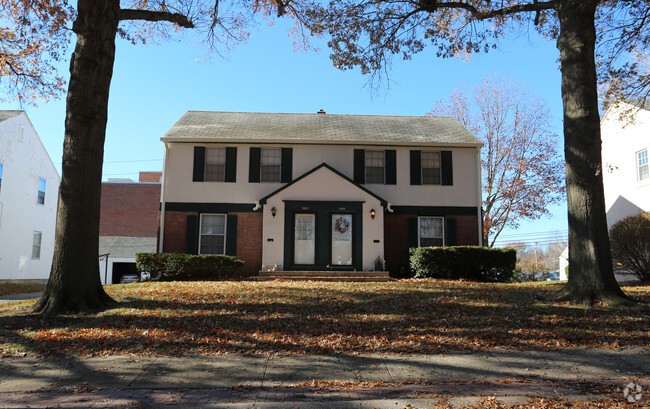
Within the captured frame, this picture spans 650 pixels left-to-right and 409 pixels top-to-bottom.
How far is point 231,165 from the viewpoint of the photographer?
1731 cm

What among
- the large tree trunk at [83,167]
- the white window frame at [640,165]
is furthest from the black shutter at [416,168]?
the large tree trunk at [83,167]

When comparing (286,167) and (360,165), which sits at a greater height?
(360,165)

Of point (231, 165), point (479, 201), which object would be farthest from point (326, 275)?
point (479, 201)

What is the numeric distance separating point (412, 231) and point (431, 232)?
77cm

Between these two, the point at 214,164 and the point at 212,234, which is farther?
the point at 214,164

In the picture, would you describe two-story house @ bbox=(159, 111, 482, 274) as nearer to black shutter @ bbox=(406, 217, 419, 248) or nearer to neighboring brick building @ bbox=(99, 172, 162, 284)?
black shutter @ bbox=(406, 217, 419, 248)

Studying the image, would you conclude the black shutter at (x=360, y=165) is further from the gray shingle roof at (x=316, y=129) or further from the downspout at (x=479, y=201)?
the downspout at (x=479, y=201)

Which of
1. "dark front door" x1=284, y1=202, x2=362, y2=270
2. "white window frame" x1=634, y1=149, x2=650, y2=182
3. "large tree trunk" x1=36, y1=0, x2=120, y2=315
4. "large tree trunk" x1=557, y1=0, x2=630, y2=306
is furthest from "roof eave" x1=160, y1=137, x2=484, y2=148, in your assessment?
"large tree trunk" x1=557, y1=0, x2=630, y2=306

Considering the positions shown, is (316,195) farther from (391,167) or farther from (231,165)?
(231,165)

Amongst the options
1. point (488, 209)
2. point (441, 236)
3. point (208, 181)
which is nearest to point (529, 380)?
point (441, 236)

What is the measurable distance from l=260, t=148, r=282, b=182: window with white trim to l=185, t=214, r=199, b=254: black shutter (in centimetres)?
289

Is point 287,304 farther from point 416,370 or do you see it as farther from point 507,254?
point 507,254

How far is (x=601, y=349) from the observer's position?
19.4 ft

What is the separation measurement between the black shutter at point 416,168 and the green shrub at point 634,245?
6642 millimetres
